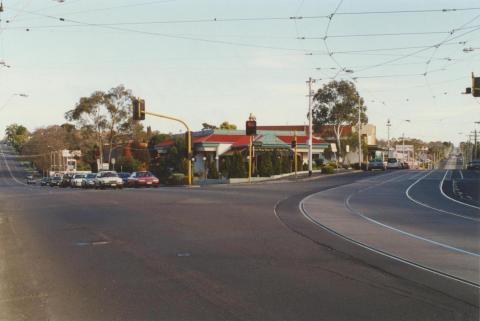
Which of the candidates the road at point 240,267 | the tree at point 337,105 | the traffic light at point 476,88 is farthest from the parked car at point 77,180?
the traffic light at point 476,88

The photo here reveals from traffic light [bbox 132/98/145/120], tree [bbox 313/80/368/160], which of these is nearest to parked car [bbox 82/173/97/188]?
traffic light [bbox 132/98/145/120]

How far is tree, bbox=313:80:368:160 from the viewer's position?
79.2 metres

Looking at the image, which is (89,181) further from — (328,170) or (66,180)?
(328,170)

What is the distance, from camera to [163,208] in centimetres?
2375

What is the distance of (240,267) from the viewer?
Answer: 10.4 metres

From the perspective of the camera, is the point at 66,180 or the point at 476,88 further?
the point at 66,180

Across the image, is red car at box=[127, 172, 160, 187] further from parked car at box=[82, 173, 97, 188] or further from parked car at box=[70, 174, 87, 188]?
parked car at box=[70, 174, 87, 188]

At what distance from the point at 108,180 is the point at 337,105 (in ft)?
121

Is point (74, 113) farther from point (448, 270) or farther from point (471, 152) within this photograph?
point (471, 152)

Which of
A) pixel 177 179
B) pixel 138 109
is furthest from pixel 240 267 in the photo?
pixel 177 179

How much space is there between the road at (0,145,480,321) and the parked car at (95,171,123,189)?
110ft

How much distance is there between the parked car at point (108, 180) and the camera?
53750mm

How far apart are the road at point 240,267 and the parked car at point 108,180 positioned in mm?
33644

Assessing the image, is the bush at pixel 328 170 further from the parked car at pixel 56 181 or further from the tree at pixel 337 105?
the parked car at pixel 56 181
